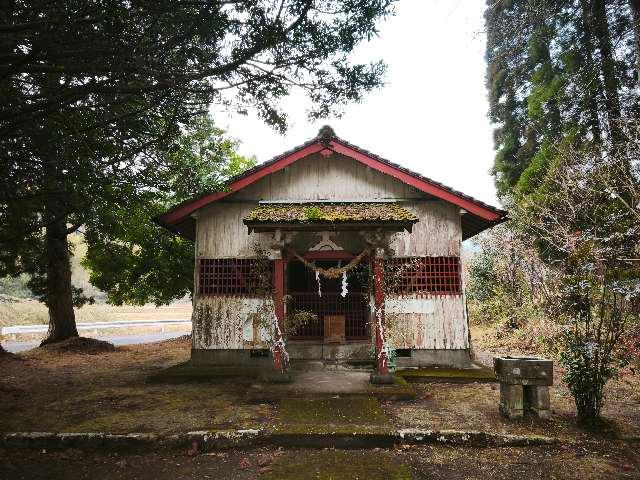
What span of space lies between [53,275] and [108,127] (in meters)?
10.7

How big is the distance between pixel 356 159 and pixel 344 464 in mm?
7622

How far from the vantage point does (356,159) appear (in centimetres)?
1075

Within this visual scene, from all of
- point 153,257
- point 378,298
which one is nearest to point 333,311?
point 378,298

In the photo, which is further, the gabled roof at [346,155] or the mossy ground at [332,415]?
the gabled roof at [346,155]

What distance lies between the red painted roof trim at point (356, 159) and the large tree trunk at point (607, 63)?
6.88 meters

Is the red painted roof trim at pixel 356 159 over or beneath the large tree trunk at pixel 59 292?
over

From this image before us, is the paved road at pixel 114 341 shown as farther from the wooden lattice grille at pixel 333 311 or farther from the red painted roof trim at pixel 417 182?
the red painted roof trim at pixel 417 182

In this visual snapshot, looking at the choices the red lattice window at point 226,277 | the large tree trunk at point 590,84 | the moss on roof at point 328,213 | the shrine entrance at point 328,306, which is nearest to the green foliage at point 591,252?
the large tree trunk at point 590,84

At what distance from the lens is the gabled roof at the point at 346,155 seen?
33.7 feet

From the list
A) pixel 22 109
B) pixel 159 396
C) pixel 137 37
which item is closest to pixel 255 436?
pixel 159 396

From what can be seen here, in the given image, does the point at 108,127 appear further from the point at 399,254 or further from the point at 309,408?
the point at 399,254

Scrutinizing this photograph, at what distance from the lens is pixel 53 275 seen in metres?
15.2

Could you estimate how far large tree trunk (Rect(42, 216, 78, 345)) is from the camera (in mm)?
14758

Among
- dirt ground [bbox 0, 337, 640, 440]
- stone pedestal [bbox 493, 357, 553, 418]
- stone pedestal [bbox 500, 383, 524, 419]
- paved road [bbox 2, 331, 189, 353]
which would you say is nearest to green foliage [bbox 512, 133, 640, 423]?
stone pedestal [bbox 493, 357, 553, 418]
